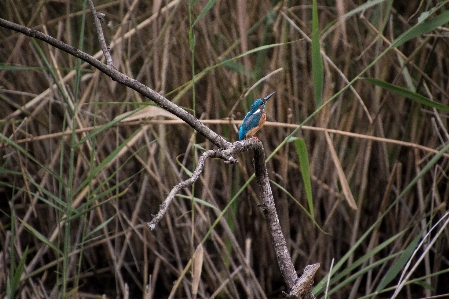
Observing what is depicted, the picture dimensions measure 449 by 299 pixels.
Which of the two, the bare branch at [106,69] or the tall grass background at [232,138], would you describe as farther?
the tall grass background at [232,138]

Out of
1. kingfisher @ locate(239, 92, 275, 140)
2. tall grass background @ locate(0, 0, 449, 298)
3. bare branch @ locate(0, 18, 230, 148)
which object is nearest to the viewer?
bare branch @ locate(0, 18, 230, 148)

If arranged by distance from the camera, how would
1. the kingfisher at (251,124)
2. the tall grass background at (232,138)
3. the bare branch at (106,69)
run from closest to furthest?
the bare branch at (106,69)
the kingfisher at (251,124)
the tall grass background at (232,138)

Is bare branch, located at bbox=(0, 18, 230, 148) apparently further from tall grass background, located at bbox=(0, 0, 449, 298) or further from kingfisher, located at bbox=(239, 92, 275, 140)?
tall grass background, located at bbox=(0, 0, 449, 298)

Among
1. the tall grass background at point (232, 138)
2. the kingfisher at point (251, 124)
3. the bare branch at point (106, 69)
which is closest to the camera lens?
the bare branch at point (106, 69)

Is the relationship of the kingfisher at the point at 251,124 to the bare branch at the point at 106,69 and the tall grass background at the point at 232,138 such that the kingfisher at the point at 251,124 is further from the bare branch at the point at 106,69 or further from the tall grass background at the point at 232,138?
the tall grass background at the point at 232,138

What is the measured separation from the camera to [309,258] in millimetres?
2471

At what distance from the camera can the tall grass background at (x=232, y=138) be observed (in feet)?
7.62

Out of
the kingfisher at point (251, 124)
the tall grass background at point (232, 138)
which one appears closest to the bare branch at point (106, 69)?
the kingfisher at point (251, 124)

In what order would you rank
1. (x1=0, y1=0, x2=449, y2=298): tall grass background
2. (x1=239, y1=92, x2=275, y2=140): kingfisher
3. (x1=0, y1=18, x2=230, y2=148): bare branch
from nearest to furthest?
(x1=0, y1=18, x2=230, y2=148): bare branch < (x1=239, y1=92, x2=275, y2=140): kingfisher < (x1=0, y1=0, x2=449, y2=298): tall grass background

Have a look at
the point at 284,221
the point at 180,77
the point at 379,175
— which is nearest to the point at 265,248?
the point at 284,221

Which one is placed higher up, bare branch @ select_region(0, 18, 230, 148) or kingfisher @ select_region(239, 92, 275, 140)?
bare branch @ select_region(0, 18, 230, 148)

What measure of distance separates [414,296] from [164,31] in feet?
4.87

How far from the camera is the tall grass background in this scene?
232 centimetres

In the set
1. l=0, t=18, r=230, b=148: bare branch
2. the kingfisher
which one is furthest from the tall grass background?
l=0, t=18, r=230, b=148: bare branch
